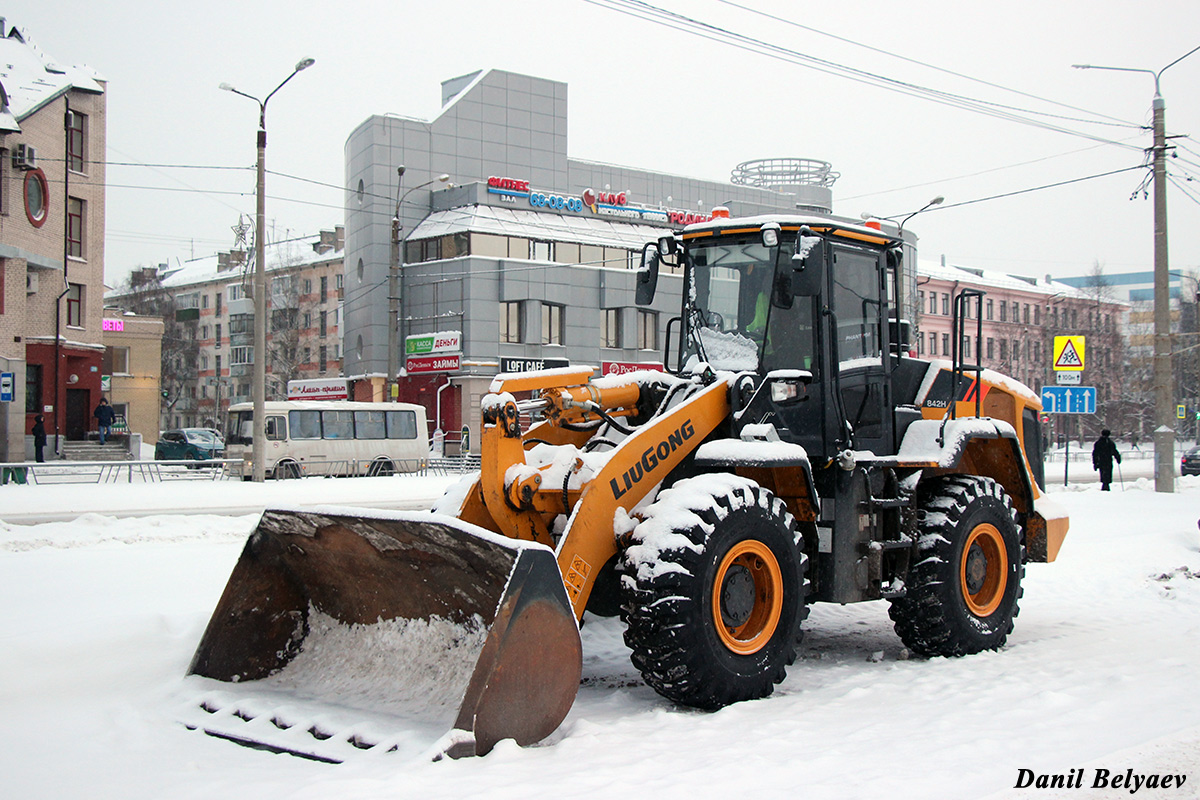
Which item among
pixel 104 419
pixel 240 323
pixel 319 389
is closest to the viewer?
pixel 104 419

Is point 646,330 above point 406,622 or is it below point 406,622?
above

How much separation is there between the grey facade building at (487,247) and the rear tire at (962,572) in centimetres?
3740

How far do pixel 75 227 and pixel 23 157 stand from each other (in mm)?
5369

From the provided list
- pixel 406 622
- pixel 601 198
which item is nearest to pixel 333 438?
pixel 601 198

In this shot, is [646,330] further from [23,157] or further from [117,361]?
[117,361]

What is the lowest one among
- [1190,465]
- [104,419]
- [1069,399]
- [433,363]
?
[1190,465]

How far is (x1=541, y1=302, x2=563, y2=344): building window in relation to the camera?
48500 millimetres

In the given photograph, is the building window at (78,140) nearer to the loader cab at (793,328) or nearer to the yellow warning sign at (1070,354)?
the yellow warning sign at (1070,354)

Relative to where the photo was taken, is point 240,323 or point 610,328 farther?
point 240,323

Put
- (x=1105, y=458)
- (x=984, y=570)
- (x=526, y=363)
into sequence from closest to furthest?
1. (x=984, y=570)
2. (x=1105, y=458)
3. (x=526, y=363)

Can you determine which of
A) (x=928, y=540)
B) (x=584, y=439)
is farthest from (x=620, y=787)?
(x=928, y=540)

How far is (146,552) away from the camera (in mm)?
12289

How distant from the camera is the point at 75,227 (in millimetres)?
40312

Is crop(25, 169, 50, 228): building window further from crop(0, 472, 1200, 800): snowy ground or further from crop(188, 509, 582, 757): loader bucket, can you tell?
crop(188, 509, 582, 757): loader bucket
